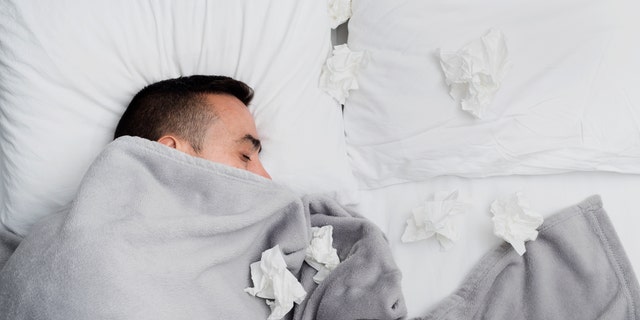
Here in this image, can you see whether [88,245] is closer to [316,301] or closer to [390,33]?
[316,301]

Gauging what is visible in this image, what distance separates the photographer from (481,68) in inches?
47.8

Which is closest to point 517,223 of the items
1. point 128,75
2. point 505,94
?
point 505,94

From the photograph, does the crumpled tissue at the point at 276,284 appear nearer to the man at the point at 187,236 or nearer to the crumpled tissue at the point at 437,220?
the man at the point at 187,236

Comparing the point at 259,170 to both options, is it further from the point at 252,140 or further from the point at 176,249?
the point at 176,249

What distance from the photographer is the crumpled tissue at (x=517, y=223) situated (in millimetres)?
1175

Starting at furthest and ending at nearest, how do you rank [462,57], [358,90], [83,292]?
1. [358,90]
2. [462,57]
3. [83,292]

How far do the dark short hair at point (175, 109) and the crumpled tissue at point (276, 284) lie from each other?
0.23 m

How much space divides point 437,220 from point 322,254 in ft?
0.72

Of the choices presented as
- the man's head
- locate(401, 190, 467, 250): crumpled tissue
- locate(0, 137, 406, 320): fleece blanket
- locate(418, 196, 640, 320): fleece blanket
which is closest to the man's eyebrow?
the man's head

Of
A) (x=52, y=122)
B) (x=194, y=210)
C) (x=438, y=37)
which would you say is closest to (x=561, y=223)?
(x=438, y=37)

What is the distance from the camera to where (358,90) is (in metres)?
1.38

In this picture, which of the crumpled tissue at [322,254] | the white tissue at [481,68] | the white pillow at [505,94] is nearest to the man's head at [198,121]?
the crumpled tissue at [322,254]

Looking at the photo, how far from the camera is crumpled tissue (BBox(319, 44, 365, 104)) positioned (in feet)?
4.41

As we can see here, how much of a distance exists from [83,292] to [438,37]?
781 mm
